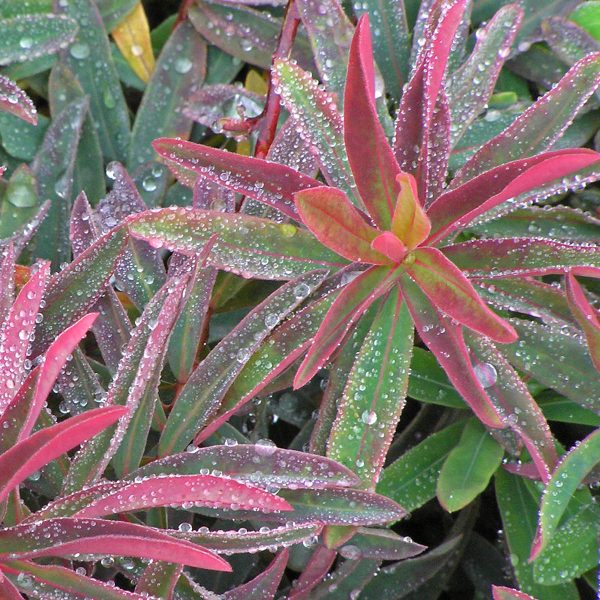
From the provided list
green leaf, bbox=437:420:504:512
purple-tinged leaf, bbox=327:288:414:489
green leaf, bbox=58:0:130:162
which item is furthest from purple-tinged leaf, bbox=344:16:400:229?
green leaf, bbox=58:0:130:162

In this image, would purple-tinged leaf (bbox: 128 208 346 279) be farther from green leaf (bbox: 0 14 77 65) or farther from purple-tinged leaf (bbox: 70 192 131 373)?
green leaf (bbox: 0 14 77 65)

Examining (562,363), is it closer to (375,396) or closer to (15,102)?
(375,396)

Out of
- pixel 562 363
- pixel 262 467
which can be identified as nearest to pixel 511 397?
pixel 562 363

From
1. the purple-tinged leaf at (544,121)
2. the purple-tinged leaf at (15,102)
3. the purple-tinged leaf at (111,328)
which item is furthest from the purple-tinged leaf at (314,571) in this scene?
the purple-tinged leaf at (15,102)

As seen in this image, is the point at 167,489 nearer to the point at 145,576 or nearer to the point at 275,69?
the point at 145,576

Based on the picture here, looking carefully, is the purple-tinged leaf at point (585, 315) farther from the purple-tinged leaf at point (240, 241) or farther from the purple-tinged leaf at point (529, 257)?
the purple-tinged leaf at point (240, 241)

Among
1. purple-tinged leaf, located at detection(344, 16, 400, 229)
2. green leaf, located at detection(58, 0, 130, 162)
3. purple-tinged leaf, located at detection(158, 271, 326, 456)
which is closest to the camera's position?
purple-tinged leaf, located at detection(344, 16, 400, 229)

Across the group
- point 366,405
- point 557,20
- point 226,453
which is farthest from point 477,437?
point 557,20

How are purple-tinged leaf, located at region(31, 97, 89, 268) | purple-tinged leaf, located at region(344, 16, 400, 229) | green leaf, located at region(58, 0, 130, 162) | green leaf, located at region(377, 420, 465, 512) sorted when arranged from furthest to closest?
green leaf, located at region(58, 0, 130, 162)
purple-tinged leaf, located at region(31, 97, 89, 268)
green leaf, located at region(377, 420, 465, 512)
purple-tinged leaf, located at region(344, 16, 400, 229)
